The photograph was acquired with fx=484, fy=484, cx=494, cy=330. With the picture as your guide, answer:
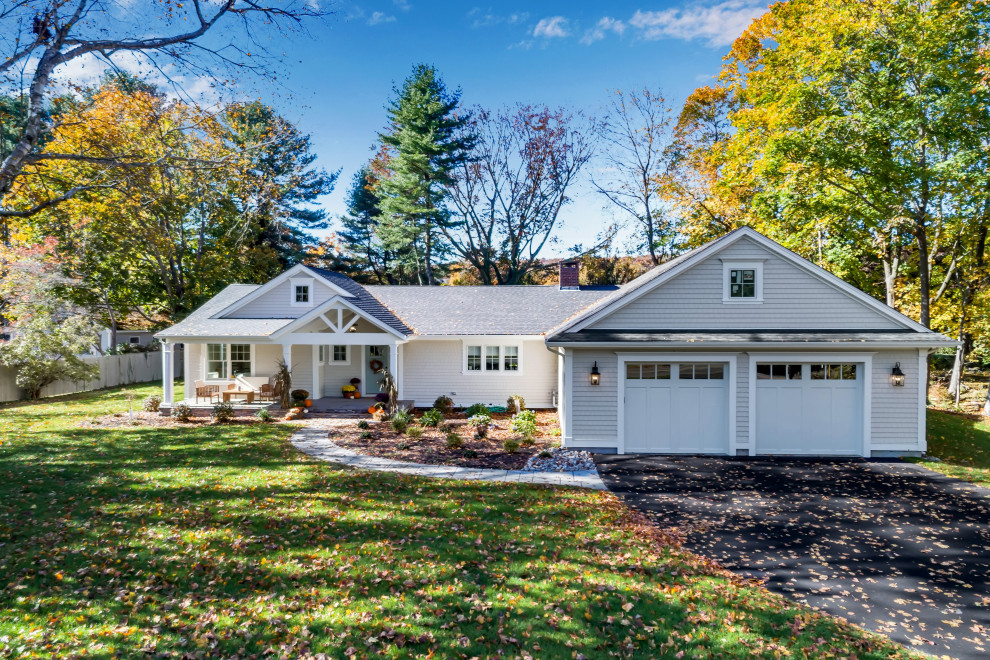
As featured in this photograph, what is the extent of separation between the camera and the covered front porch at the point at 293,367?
16734 mm

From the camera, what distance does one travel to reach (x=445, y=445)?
12.3 meters

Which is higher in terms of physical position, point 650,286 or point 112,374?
Answer: point 650,286

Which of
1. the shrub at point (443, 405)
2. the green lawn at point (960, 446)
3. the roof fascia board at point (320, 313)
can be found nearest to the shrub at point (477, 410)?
the shrub at point (443, 405)

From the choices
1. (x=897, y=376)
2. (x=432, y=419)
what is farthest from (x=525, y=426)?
(x=897, y=376)

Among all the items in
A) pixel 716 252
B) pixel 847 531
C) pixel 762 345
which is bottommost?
pixel 847 531

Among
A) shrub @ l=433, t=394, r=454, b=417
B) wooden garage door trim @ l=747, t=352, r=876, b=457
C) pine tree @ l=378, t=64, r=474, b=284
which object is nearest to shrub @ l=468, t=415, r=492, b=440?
shrub @ l=433, t=394, r=454, b=417

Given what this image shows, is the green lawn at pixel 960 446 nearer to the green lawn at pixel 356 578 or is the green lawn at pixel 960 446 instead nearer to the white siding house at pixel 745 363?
the white siding house at pixel 745 363

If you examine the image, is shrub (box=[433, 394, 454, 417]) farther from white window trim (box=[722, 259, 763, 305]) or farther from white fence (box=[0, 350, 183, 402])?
white fence (box=[0, 350, 183, 402])

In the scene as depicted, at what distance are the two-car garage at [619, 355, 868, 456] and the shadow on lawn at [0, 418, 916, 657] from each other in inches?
148

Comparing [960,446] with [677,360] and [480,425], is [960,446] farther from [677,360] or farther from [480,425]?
[480,425]

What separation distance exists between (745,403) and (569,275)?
1081 cm

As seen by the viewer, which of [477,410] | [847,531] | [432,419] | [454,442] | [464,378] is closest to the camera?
[847,531]

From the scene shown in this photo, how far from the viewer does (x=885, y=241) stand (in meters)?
19.6

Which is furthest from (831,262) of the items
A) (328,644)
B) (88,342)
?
(88,342)
